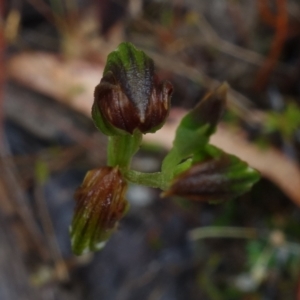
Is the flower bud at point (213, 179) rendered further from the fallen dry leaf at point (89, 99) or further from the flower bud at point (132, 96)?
the fallen dry leaf at point (89, 99)

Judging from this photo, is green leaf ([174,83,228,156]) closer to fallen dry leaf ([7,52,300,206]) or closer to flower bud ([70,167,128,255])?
flower bud ([70,167,128,255])

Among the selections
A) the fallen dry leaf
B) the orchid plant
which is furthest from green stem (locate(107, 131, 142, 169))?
the fallen dry leaf

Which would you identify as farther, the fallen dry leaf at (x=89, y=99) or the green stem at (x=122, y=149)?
the fallen dry leaf at (x=89, y=99)

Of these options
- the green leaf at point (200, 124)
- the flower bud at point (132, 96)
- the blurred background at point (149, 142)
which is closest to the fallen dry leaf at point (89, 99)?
the blurred background at point (149, 142)

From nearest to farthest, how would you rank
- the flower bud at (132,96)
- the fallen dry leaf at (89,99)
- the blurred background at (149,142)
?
1. the flower bud at (132,96)
2. the fallen dry leaf at (89,99)
3. the blurred background at (149,142)

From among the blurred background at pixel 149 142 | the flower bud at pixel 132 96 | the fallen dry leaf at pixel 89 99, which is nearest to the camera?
the flower bud at pixel 132 96

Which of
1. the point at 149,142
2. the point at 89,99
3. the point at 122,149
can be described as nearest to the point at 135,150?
the point at 122,149

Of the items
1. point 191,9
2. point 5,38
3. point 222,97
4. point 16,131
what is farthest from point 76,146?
point 222,97

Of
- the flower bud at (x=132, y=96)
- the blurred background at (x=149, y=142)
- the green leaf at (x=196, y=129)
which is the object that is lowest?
the blurred background at (x=149, y=142)
